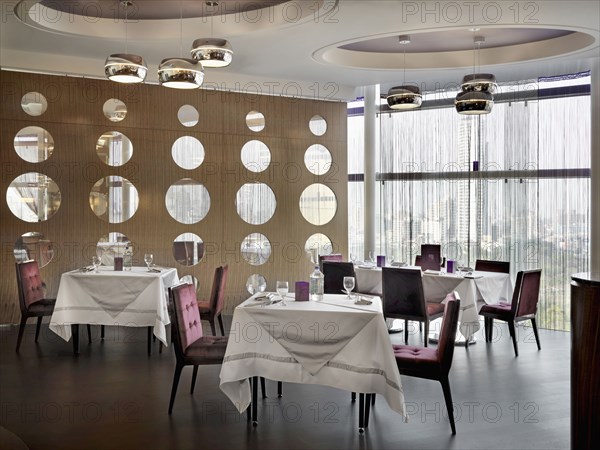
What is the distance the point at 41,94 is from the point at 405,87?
456 cm

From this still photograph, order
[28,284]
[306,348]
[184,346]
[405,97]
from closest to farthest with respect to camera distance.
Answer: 1. [306,348]
2. [184,346]
3. [28,284]
4. [405,97]

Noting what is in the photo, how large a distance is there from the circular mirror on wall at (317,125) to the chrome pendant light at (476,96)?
301 cm

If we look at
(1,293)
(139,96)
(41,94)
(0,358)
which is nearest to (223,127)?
(139,96)

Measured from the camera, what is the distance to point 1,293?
7.43 m

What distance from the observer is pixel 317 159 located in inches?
363

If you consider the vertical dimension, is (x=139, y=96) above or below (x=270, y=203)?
above

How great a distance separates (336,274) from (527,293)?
2.07m

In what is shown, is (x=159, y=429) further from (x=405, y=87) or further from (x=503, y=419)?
(x=405, y=87)

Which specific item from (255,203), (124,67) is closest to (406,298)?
(255,203)

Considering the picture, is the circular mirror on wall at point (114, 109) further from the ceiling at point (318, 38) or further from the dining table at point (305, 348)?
the dining table at point (305, 348)

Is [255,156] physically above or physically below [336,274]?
above

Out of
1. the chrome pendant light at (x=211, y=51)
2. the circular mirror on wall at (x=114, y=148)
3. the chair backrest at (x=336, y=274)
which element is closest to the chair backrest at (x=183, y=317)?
the chrome pendant light at (x=211, y=51)

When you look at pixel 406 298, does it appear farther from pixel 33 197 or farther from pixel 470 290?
pixel 33 197

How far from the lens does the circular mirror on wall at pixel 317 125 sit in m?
9.17
